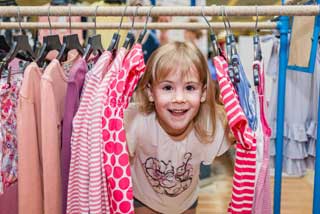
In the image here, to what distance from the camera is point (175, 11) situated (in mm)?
1002

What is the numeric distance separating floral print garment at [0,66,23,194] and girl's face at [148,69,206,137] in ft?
1.30

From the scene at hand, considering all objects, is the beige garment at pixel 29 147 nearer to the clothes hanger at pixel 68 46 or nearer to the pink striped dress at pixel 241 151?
the clothes hanger at pixel 68 46

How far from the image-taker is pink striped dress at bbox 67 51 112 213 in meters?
0.89

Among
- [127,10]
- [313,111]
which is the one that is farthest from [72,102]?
[313,111]

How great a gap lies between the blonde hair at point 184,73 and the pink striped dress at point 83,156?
261 mm

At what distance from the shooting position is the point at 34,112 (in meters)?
0.96

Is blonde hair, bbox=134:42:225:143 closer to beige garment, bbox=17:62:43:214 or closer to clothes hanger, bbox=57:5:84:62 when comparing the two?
clothes hanger, bbox=57:5:84:62

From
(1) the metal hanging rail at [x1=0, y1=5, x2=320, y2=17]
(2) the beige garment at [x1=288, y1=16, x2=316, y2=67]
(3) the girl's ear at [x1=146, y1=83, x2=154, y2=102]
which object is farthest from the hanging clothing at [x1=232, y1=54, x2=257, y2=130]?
(2) the beige garment at [x1=288, y1=16, x2=316, y2=67]

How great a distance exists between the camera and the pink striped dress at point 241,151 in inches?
34.1

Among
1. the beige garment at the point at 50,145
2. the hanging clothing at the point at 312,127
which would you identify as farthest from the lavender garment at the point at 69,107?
the hanging clothing at the point at 312,127

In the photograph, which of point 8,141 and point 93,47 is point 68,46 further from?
point 8,141

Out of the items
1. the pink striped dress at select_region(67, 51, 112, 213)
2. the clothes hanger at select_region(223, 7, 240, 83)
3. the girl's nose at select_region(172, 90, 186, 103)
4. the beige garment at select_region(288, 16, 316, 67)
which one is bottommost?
the pink striped dress at select_region(67, 51, 112, 213)

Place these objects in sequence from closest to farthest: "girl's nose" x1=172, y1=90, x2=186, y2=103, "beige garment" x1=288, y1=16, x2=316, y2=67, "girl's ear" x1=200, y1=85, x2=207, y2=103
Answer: "girl's nose" x1=172, y1=90, x2=186, y2=103 < "girl's ear" x1=200, y1=85, x2=207, y2=103 < "beige garment" x1=288, y1=16, x2=316, y2=67

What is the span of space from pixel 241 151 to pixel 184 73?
1.09ft
